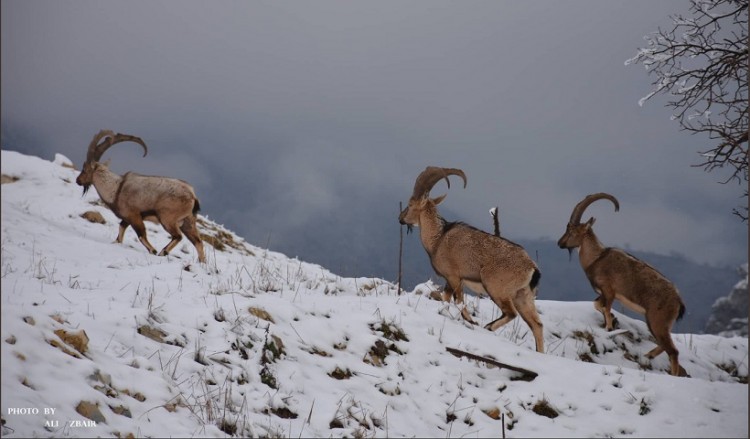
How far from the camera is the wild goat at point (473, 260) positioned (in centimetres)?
677

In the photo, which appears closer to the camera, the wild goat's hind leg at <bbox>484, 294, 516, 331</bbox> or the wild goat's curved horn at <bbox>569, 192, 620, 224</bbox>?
the wild goat's hind leg at <bbox>484, 294, 516, 331</bbox>

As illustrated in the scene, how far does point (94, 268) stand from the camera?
7352 millimetres

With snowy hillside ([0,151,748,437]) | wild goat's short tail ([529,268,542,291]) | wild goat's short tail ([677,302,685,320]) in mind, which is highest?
wild goat's short tail ([529,268,542,291])

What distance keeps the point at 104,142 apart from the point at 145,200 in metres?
2.49

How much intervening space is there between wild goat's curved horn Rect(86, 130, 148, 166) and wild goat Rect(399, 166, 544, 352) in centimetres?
716

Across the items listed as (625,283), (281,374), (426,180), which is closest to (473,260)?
(426,180)

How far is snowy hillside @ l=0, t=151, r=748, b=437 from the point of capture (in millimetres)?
3381

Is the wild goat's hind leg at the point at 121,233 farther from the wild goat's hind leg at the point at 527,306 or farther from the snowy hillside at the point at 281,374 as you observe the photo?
the wild goat's hind leg at the point at 527,306

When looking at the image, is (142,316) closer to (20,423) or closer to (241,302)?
(241,302)

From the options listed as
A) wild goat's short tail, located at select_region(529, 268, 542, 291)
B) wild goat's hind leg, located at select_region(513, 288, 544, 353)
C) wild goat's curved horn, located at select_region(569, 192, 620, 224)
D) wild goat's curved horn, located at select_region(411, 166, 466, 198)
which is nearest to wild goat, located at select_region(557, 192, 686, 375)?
wild goat's curved horn, located at select_region(569, 192, 620, 224)

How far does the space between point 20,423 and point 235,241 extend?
14411 millimetres

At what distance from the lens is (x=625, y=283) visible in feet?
26.1

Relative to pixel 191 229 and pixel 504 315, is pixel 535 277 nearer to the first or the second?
pixel 504 315

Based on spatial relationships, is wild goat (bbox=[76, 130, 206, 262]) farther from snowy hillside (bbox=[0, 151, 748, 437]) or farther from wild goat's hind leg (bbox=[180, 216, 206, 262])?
snowy hillside (bbox=[0, 151, 748, 437])
